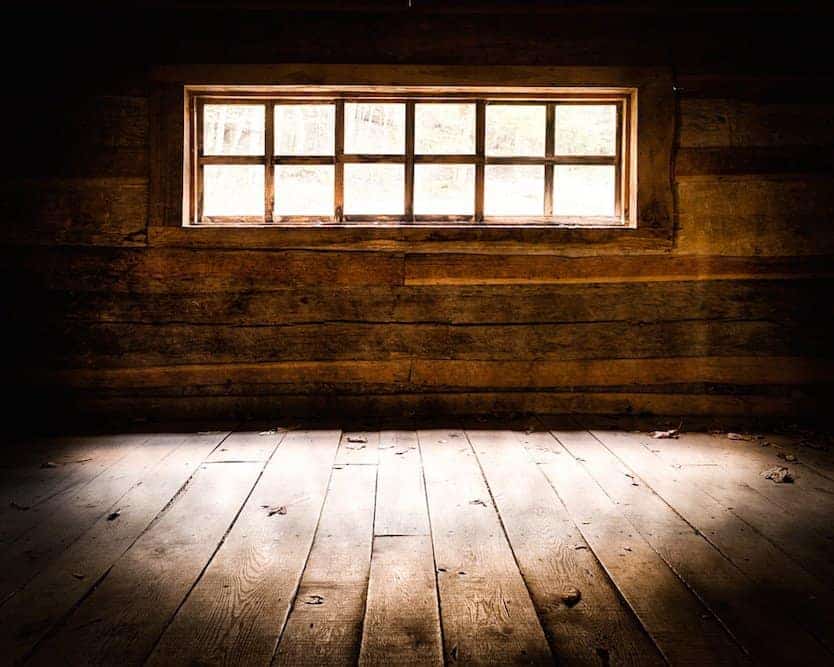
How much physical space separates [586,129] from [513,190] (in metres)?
0.56

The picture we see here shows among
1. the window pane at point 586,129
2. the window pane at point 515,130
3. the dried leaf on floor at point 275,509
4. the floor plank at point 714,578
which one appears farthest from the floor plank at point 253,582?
the window pane at point 586,129

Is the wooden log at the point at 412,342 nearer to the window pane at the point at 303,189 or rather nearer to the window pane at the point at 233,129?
the window pane at the point at 303,189

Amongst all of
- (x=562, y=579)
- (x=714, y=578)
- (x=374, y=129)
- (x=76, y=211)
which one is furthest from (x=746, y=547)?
(x=76, y=211)

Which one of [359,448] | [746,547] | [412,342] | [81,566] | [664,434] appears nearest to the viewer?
[81,566]

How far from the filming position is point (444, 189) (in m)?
3.42

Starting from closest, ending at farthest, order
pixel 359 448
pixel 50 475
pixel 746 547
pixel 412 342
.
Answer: pixel 746 547 < pixel 50 475 < pixel 359 448 < pixel 412 342

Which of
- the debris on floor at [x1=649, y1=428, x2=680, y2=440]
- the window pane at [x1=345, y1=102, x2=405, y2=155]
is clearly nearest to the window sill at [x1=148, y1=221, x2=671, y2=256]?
the window pane at [x1=345, y1=102, x2=405, y2=155]

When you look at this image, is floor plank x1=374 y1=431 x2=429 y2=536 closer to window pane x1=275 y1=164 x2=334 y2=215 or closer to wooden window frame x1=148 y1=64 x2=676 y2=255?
wooden window frame x1=148 y1=64 x2=676 y2=255

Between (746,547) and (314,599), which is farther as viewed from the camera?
(746,547)

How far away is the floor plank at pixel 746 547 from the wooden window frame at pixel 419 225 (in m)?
1.32

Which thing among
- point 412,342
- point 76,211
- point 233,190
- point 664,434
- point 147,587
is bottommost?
point 147,587

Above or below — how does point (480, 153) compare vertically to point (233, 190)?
above

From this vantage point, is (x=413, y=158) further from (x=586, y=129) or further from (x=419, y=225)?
(x=586, y=129)

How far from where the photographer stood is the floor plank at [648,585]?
1.22 meters
